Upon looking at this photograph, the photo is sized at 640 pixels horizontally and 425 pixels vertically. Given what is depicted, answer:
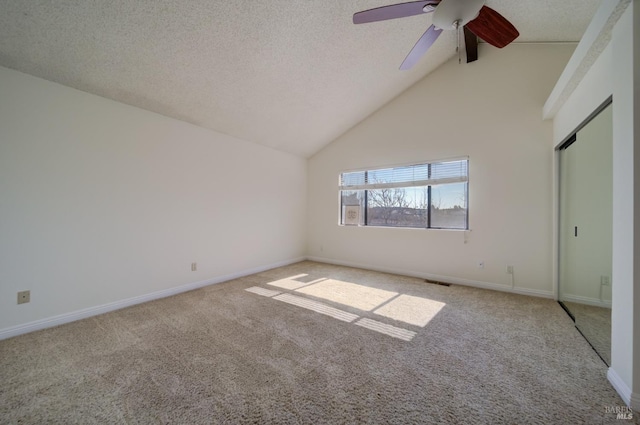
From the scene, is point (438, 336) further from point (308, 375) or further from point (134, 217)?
point (134, 217)

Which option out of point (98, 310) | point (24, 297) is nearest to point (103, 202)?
point (24, 297)

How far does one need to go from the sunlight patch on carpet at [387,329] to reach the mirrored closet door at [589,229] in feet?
4.62

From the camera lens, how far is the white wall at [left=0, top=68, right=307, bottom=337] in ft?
7.31

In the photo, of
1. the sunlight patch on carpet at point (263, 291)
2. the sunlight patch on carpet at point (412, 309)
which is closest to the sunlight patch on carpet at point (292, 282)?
the sunlight patch on carpet at point (263, 291)

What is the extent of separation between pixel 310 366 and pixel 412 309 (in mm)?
1536

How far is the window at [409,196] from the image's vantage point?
3885 mm

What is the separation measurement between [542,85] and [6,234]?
20.2ft

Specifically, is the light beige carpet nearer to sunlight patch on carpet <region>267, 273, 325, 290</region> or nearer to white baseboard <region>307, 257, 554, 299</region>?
white baseboard <region>307, 257, 554, 299</region>

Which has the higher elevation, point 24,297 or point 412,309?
point 24,297

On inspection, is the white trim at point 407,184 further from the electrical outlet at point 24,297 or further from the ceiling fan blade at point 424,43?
the electrical outlet at point 24,297

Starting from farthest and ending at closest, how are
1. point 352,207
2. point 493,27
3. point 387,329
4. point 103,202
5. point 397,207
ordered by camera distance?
point 352,207 → point 397,207 → point 103,202 → point 387,329 → point 493,27

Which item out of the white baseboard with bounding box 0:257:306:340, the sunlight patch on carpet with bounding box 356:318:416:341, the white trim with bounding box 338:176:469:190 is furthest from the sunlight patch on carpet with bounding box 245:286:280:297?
the white trim with bounding box 338:176:469:190

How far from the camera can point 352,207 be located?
200 inches

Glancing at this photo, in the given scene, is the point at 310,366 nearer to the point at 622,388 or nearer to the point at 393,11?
the point at 622,388
